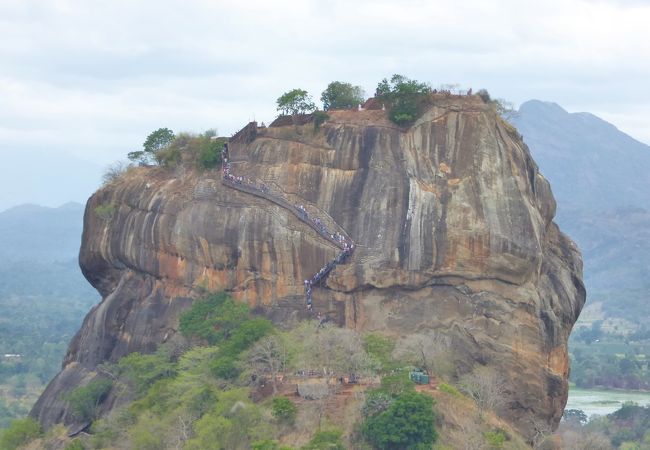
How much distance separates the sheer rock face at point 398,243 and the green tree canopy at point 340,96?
2.14m

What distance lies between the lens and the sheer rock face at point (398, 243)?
1827 inches

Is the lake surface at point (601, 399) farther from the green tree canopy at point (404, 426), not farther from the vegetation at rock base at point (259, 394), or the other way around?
the green tree canopy at point (404, 426)

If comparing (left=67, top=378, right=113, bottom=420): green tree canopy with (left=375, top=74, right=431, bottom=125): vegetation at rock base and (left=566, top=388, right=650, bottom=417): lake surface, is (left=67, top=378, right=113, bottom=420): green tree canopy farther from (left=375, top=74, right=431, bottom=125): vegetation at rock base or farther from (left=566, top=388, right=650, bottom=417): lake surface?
(left=566, top=388, right=650, bottom=417): lake surface

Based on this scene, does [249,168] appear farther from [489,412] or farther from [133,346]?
[489,412]

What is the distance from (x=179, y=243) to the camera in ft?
170

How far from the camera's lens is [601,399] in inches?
4717

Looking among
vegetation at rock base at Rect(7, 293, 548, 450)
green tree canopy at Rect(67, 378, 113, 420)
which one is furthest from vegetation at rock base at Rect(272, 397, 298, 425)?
green tree canopy at Rect(67, 378, 113, 420)

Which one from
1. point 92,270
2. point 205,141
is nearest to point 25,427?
point 92,270

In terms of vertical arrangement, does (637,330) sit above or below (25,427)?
below

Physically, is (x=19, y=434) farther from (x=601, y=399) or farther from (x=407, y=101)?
(x=601, y=399)

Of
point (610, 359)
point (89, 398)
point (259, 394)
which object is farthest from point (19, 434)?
point (610, 359)

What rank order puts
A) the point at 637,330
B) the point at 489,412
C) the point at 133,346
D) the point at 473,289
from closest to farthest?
the point at 489,412
the point at 473,289
the point at 133,346
the point at 637,330

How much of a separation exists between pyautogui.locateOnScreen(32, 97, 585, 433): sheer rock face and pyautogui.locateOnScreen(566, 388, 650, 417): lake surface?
59.3 metres

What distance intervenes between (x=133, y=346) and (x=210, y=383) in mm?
8341
